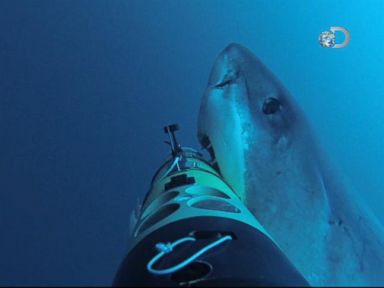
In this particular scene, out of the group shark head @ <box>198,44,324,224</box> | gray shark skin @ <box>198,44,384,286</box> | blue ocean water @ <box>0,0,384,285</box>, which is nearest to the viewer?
gray shark skin @ <box>198,44,384,286</box>

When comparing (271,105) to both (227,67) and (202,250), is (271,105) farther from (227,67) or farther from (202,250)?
(202,250)

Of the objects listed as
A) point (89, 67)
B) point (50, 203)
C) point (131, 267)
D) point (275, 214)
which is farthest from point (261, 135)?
point (89, 67)

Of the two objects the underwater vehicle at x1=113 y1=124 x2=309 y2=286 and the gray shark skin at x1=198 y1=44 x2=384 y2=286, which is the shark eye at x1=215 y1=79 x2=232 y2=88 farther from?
the underwater vehicle at x1=113 y1=124 x2=309 y2=286

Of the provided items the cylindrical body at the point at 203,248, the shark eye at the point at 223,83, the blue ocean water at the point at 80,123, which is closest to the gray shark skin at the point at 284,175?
the shark eye at the point at 223,83

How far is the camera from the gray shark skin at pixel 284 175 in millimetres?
1061

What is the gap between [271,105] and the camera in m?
1.38

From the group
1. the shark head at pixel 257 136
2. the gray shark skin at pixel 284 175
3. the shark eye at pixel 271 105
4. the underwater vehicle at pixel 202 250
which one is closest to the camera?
the underwater vehicle at pixel 202 250

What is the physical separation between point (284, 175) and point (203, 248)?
673 millimetres

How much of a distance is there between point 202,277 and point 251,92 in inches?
35.2

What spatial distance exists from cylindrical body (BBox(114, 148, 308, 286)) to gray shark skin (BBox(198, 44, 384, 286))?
273 mm

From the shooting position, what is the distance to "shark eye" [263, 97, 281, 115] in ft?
4.46

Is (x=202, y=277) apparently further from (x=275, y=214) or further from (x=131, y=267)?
(x=275, y=214)

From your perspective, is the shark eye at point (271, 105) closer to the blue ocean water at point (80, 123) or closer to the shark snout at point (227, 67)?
the shark snout at point (227, 67)

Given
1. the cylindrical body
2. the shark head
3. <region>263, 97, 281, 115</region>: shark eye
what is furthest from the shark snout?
the cylindrical body
